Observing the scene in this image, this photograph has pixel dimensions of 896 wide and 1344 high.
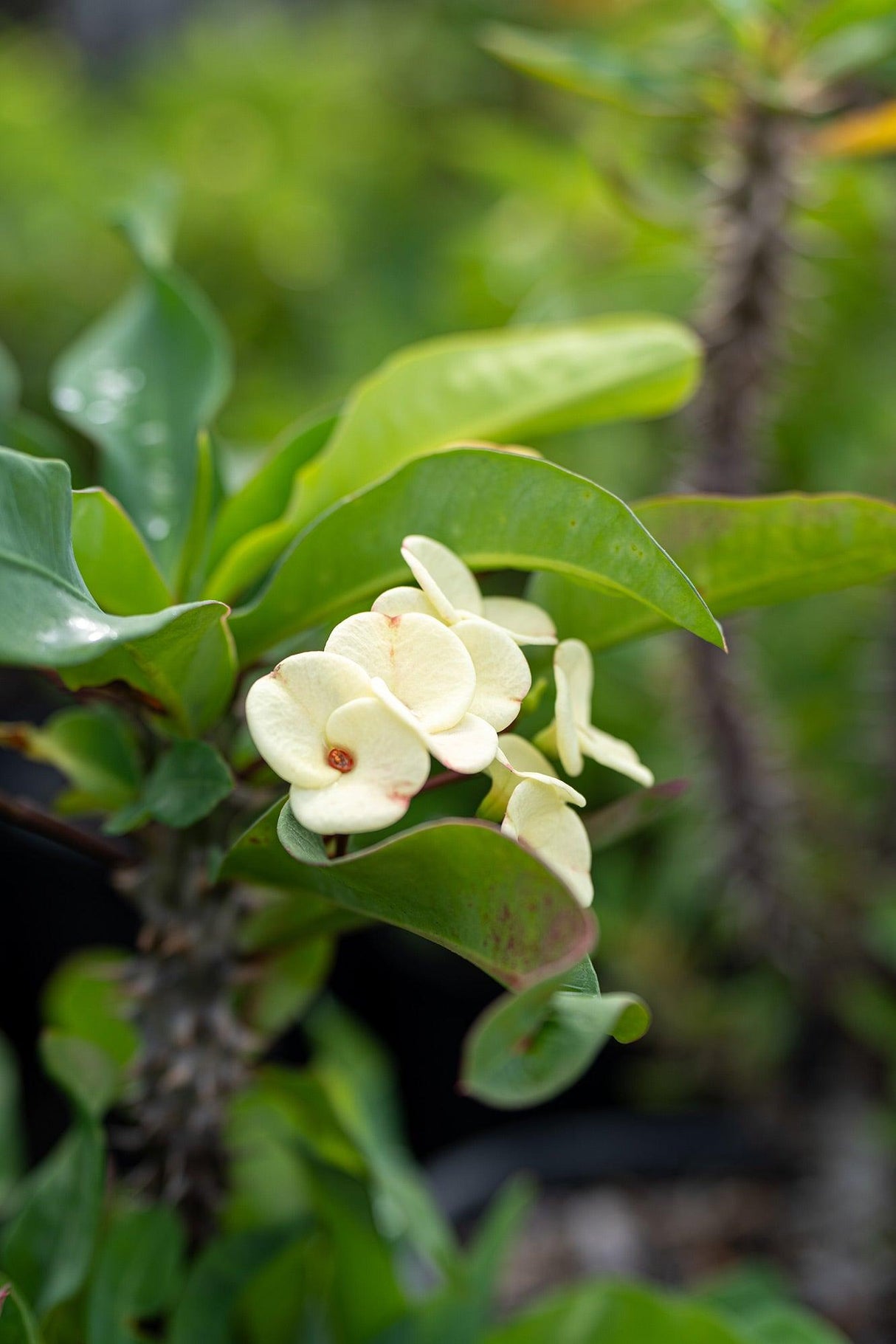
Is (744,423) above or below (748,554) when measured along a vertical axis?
below

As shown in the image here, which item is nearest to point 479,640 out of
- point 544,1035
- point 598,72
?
point 544,1035

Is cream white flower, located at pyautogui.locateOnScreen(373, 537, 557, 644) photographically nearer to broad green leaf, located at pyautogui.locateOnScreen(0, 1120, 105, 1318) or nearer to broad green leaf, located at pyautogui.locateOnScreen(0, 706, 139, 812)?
broad green leaf, located at pyautogui.locateOnScreen(0, 706, 139, 812)

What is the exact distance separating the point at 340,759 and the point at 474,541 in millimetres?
133

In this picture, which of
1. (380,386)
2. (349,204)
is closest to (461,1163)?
(380,386)

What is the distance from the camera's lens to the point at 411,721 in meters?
0.36

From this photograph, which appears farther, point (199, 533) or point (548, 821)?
point (199, 533)

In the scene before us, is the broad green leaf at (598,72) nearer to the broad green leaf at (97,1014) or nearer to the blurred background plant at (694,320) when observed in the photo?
the blurred background plant at (694,320)

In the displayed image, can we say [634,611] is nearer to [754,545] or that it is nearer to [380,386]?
[754,545]

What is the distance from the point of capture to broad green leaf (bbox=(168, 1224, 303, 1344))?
576mm

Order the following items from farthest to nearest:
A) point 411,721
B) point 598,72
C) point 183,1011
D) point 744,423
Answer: point 744,423
point 598,72
point 183,1011
point 411,721

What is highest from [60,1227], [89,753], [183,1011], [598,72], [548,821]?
[598,72]

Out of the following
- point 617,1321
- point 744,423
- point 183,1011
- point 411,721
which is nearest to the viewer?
point 411,721

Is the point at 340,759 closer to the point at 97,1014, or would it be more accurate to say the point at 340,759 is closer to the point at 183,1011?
the point at 183,1011

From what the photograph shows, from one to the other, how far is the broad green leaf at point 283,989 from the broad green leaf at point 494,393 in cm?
29
